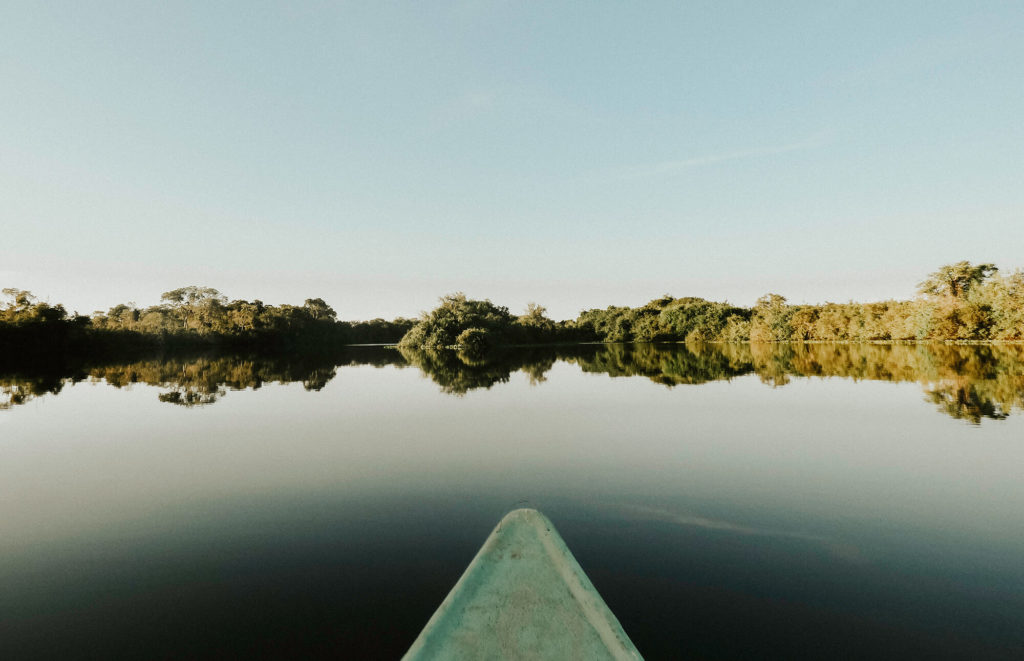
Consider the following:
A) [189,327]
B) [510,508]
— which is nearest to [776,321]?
[510,508]

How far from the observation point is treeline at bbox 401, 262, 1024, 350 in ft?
113

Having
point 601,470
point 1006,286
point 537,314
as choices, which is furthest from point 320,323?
point 1006,286

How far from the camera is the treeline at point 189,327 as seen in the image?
35719 millimetres

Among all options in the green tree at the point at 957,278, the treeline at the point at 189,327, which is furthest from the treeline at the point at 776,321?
the treeline at the point at 189,327

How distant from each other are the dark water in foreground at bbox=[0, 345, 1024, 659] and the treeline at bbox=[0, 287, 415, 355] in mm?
36666

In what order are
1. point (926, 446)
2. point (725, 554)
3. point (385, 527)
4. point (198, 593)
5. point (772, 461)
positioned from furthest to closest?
point (926, 446) < point (772, 461) < point (385, 527) < point (725, 554) < point (198, 593)

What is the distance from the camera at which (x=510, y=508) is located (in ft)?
17.0

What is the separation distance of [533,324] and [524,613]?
61.8 meters

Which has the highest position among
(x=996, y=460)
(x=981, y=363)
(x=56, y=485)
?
(x=981, y=363)

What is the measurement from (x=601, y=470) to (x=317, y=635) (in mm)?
4376

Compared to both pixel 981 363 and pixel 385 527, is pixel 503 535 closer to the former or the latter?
pixel 385 527

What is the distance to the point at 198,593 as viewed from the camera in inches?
135

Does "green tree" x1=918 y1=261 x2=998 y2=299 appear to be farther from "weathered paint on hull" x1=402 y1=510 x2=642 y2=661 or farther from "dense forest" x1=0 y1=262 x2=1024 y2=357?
"weathered paint on hull" x1=402 y1=510 x2=642 y2=661

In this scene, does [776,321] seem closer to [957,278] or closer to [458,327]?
[957,278]
